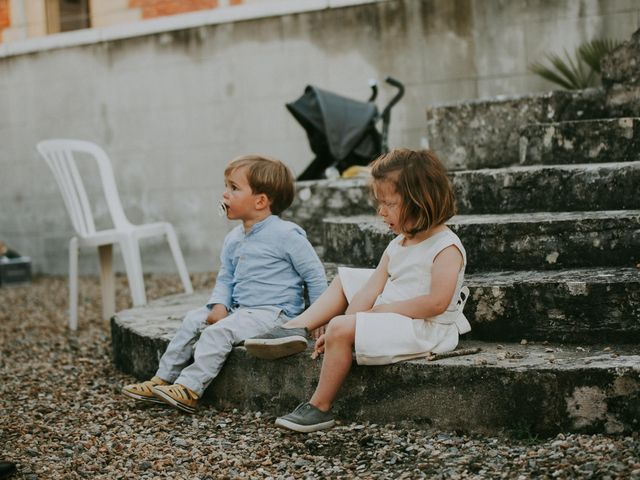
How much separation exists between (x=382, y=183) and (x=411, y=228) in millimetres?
170

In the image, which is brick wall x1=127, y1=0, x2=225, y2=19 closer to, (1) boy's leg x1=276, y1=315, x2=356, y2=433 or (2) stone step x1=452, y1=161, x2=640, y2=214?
(2) stone step x1=452, y1=161, x2=640, y2=214

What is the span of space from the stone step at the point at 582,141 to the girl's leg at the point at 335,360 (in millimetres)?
1753

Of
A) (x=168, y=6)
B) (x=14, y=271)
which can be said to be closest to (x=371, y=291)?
(x=14, y=271)

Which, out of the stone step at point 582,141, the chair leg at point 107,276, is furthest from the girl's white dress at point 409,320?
the chair leg at point 107,276

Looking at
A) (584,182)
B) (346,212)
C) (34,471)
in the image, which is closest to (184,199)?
(346,212)

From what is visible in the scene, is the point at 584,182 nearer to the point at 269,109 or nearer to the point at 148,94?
the point at 269,109

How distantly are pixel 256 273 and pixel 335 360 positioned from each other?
662 mm

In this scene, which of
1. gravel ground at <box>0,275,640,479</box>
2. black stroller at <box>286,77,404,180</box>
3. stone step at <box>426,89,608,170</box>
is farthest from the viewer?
black stroller at <box>286,77,404,180</box>

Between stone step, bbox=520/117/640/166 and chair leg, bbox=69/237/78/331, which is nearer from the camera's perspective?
stone step, bbox=520/117/640/166

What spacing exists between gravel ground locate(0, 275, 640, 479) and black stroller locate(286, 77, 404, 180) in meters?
2.02

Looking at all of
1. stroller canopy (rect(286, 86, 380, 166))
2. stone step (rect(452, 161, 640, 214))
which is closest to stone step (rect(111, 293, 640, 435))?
stone step (rect(452, 161, 640, 214))

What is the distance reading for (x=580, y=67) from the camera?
229 inches

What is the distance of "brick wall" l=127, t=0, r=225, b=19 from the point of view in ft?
28.2

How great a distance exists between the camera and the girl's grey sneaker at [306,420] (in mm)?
2703
